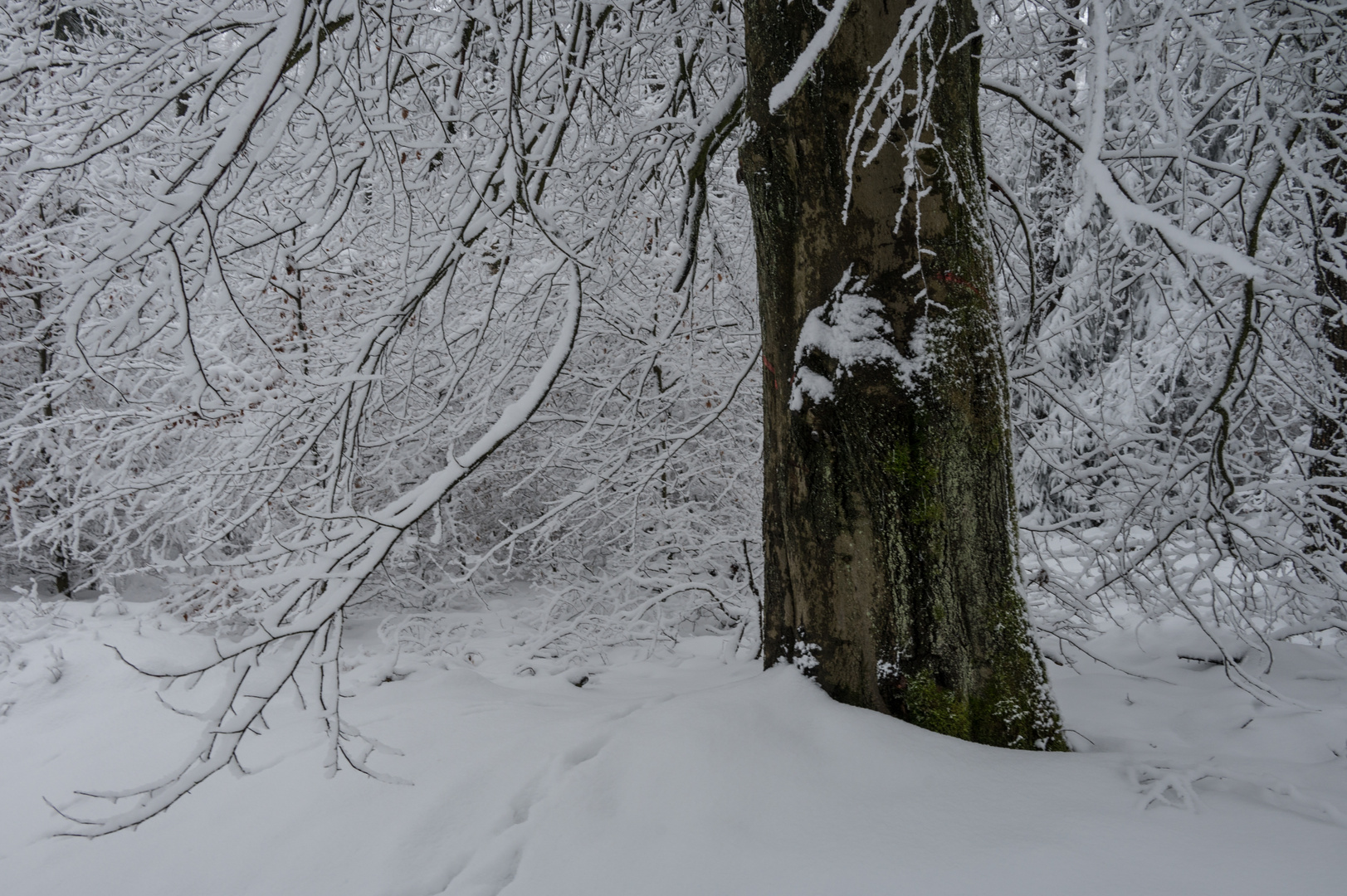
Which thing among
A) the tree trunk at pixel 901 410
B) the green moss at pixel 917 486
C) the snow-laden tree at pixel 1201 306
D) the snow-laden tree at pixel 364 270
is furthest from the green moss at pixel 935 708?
the snow-laden tree at pixel 364 270

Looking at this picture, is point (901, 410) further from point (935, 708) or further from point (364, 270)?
point (364, 270)

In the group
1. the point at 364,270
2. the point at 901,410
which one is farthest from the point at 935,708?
the point at 364,270

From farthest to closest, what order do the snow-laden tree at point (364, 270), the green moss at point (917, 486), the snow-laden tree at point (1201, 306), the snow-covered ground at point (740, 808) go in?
the snow-laden tree at point (1201, 306), the green moss at point (917, 486), the snow-laden tree at point (364, 270), the snow-covered ground at point (740, 808)

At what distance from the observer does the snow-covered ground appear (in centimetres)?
132

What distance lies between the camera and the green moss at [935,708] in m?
1.78

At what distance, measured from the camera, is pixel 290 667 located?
62.2 inches

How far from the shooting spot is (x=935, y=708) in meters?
1.79

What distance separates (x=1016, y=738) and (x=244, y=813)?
2092 millimetres

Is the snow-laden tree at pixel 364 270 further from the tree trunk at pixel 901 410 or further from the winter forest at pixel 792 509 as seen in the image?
the tree trunk at pixel 901 410

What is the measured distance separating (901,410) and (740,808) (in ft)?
3.49

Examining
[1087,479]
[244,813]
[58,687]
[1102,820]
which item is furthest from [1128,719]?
[58,687]

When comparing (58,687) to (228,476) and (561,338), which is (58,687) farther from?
(561,338)

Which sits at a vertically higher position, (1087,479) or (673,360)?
(673,360)

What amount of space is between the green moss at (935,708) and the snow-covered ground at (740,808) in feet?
0.22
